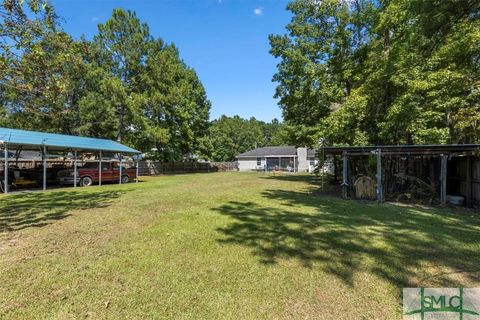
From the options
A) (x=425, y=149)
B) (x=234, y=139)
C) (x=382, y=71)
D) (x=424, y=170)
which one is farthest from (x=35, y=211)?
(x=234, y=139)

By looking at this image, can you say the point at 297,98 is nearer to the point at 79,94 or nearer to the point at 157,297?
the point at 157,297

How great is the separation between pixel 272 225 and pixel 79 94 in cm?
2875

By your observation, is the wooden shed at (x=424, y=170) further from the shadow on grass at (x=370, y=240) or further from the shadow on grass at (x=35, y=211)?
the shadow on grass at (x=35, y=211)

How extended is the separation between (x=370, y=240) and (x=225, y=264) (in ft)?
9.66

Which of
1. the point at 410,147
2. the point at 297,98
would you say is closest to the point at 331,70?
the point at 297,98

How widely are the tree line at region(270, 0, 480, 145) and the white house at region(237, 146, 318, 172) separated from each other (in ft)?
71.0

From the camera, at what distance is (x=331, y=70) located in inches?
763

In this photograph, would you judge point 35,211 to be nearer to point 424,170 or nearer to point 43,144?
point 43,144

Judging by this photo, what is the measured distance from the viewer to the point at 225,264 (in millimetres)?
4223

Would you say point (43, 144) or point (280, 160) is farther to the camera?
point (280, 160)

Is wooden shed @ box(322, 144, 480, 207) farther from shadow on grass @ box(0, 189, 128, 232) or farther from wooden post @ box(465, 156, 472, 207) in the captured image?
shadow on grass @ box(0, 189, 128, 232)

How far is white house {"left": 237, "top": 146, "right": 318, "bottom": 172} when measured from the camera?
4288cm

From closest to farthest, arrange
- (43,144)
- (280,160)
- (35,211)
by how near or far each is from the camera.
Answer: (35,211)
(43,144)
(280,160)

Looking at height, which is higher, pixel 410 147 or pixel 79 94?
pixel 79 94
